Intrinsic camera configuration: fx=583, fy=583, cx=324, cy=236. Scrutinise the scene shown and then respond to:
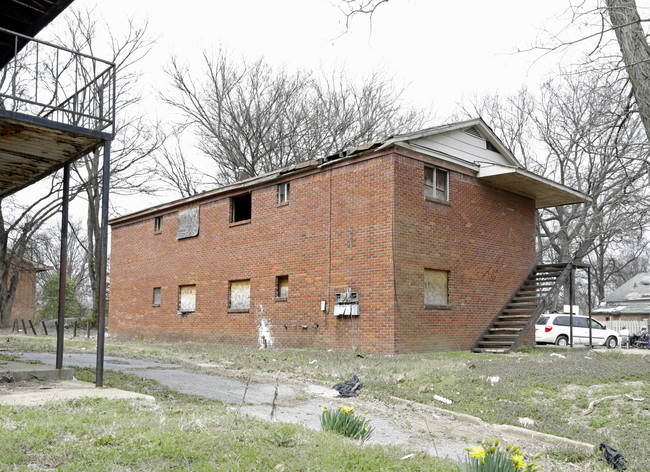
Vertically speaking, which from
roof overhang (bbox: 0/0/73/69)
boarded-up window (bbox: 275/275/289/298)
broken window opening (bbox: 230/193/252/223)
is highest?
roof overhang (bbox: 0/0/73/69)

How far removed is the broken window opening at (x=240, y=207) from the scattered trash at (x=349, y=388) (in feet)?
38.7

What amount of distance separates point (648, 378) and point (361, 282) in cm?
759

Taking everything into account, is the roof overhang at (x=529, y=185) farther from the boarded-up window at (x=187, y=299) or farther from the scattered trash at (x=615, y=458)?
the scattered trash at (x=615, y=458)

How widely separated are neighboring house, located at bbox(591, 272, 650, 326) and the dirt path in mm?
41032

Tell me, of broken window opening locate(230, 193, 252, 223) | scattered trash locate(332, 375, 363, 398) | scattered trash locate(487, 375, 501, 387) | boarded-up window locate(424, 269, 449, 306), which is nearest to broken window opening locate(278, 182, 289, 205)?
broken window opening locate(230, 193, 252, 223)

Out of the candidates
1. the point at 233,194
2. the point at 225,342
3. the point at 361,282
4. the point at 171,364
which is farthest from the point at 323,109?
the point at 171,364

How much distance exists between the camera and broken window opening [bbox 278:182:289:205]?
19230mm

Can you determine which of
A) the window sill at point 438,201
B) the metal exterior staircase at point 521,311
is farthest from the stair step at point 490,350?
the window sill at point 438,201

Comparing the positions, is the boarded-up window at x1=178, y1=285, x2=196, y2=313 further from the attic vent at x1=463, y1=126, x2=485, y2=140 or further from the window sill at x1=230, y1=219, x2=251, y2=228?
the attic vent at x1=463, y1=126, x2=485, y2=140

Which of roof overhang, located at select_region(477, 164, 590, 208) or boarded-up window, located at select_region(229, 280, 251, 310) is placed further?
boarded-up window, located at select_region(229, 280, 251, 310)

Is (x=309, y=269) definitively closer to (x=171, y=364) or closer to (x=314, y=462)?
(x=171, y=364)

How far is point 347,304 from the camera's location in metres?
16.6

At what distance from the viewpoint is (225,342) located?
68.0ft

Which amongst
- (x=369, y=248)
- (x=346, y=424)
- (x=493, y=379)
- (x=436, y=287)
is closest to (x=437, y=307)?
(x=436, y=287)
